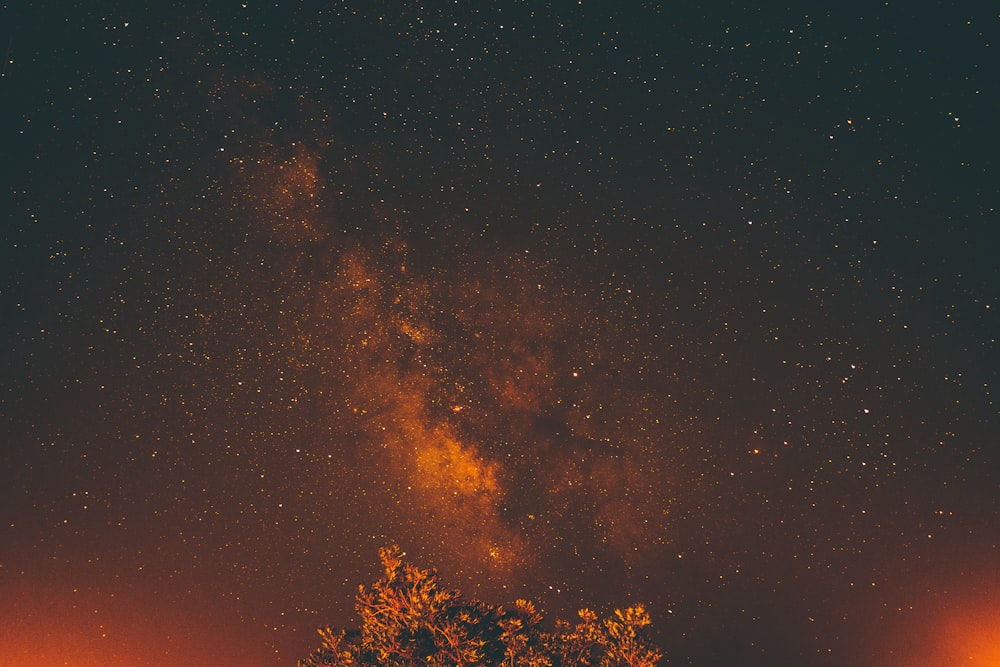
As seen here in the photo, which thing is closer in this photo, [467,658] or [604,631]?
[467,658]

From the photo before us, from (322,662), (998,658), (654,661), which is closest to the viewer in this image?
(654,661)

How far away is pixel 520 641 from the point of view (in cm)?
703

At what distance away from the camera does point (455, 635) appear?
6633mm

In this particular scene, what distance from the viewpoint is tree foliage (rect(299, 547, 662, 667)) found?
6.74 m

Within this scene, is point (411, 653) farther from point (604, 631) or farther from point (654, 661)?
point (654, 661)

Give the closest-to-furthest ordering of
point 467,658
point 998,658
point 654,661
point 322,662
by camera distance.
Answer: point 467,658
point 654,661
point 322,662
point 998,658

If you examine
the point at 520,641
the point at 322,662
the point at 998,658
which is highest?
the point at 998,658

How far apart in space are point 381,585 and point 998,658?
16848 mm

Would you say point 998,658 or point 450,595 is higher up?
point 998,658

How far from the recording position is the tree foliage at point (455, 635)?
6.74 meters

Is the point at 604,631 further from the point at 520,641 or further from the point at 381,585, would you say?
the point at 381,585

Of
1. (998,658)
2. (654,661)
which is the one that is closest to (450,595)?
(654,661)

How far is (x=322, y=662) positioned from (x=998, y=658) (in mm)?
17222

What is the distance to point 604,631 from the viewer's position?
290 inches
